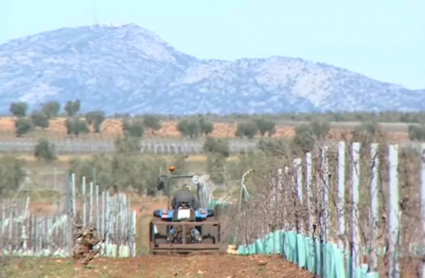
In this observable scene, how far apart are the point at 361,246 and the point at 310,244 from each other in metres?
4.62

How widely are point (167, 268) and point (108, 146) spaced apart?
197ft

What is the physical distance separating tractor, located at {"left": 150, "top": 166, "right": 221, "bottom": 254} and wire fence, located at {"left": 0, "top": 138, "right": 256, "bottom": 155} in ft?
131

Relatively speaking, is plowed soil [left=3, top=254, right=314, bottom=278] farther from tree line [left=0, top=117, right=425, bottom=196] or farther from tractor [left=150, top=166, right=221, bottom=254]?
tree line [left=0, top=117, right=425, bottom=196]

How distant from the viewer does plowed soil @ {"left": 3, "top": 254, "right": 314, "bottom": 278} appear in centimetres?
1852

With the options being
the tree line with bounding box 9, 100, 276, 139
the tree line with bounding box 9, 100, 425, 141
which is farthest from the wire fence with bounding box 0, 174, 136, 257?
the tree line with bounding box 9, 100, 276, 139

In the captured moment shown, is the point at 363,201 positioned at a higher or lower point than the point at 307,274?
higher

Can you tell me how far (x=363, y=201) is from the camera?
13.3 metres

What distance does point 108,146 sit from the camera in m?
79.8

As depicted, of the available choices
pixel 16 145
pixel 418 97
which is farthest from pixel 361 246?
pixel 418 97

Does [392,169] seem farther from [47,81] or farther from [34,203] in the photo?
[47,81]

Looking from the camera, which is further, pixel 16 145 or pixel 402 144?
pixel 16 145

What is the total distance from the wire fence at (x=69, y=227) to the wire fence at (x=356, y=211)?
7.71 metres

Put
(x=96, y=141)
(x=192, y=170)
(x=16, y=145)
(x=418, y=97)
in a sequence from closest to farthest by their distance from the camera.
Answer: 1. (x=192, y=170)
2. (x=16, y=145)
3. (x=96, y=141)
4. (x=418, y=97)

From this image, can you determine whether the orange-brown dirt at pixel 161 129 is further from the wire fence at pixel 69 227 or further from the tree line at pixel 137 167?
the wire fence at pixel 69 227
